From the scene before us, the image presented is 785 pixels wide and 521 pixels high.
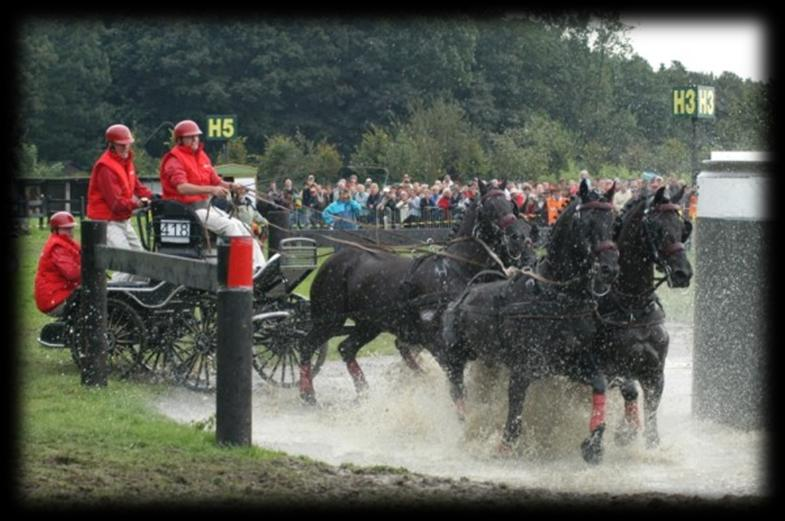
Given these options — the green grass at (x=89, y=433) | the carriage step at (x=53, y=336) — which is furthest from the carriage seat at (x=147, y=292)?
the green grass at (x=89, y=433)

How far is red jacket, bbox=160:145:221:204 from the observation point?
1280 centimetres

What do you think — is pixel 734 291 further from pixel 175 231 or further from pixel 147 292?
pixel 147 292

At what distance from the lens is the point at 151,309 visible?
13.2 metres

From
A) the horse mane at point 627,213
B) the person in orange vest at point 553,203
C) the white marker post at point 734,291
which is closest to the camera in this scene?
the horse mane at point 627,213

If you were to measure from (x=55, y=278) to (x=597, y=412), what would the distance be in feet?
20.4

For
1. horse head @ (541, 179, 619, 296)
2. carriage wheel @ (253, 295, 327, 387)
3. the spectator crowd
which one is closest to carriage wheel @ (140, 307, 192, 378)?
carriage wheel @ (253, 295, 327, 387)

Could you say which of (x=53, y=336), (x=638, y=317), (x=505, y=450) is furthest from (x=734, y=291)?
(x=53, y=336)

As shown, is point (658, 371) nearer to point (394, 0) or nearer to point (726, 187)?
point (726, 187)

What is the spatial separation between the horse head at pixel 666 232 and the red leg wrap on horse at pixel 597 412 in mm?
957

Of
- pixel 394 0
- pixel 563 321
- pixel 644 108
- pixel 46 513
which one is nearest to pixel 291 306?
pixel 394 0

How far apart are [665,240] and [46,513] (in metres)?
4.86

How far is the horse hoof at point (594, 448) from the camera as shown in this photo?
9688mm

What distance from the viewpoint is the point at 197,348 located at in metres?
12.9

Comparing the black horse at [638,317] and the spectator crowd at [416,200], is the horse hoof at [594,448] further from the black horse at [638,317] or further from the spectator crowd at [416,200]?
the spectator crowd at [416,200]
